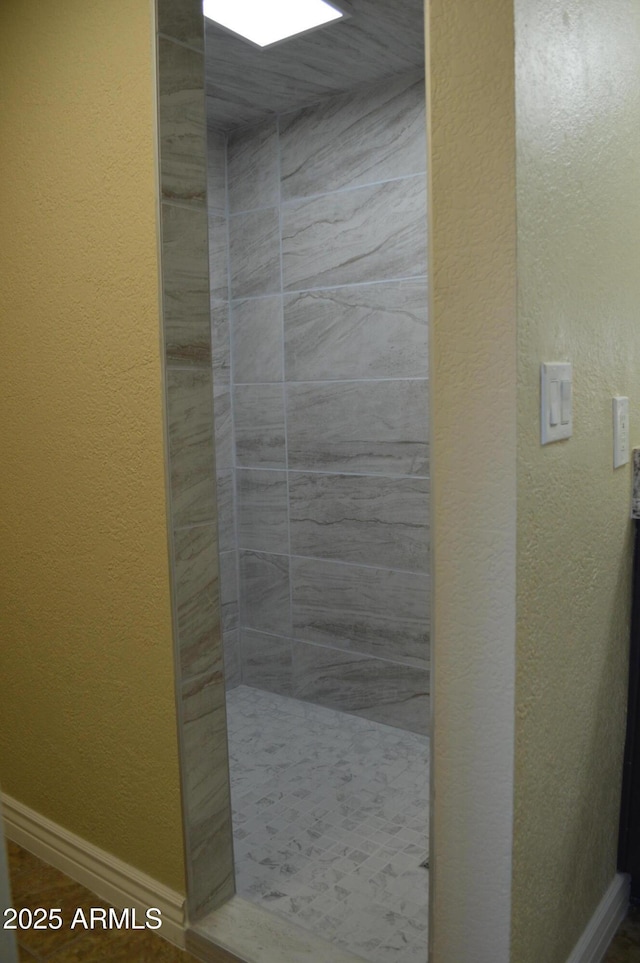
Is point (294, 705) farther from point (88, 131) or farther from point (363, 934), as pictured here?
point (88, 131)

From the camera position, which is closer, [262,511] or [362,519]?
[362,519]

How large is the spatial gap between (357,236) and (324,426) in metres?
0.72

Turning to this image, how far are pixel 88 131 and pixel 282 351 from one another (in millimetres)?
1461

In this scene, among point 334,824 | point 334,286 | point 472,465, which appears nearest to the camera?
point 472,465

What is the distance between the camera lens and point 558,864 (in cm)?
152

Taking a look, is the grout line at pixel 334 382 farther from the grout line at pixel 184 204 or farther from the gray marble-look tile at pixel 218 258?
the grout line at pixel 184 204

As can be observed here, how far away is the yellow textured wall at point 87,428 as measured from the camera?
5.81ft

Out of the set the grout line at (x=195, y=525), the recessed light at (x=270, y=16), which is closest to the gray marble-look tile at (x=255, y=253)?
the recessed light at (x=270, y=16)

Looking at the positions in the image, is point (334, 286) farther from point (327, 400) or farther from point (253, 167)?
point (253, 167)

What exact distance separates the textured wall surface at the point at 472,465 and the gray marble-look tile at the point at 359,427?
5.10 feet

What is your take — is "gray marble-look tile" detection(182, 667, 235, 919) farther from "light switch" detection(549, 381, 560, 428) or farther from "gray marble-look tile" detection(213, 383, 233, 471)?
"gray marble-look tile" detection(213, 383, 233, 471)

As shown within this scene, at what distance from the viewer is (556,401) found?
52.6 inches

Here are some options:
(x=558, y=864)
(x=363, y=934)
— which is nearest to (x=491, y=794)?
(x=558, y=864)

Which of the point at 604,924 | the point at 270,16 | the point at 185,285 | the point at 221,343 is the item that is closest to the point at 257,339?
the point at 221,343
